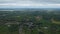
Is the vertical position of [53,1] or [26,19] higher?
[53,1]

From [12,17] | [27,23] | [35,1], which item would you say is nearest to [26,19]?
[27,23]

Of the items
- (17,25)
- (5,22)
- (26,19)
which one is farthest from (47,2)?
(5,22)

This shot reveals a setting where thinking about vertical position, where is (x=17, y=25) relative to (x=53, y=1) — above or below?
below

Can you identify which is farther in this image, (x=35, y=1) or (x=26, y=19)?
(x=35, y=1)

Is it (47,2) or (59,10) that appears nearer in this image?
(59,10)

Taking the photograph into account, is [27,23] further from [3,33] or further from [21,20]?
[3,33]

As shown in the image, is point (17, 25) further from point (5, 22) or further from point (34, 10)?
point (34, 10)

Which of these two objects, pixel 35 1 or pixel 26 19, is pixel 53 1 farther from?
pixel 26 19

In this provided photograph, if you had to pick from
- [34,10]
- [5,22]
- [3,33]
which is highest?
[34,10]
